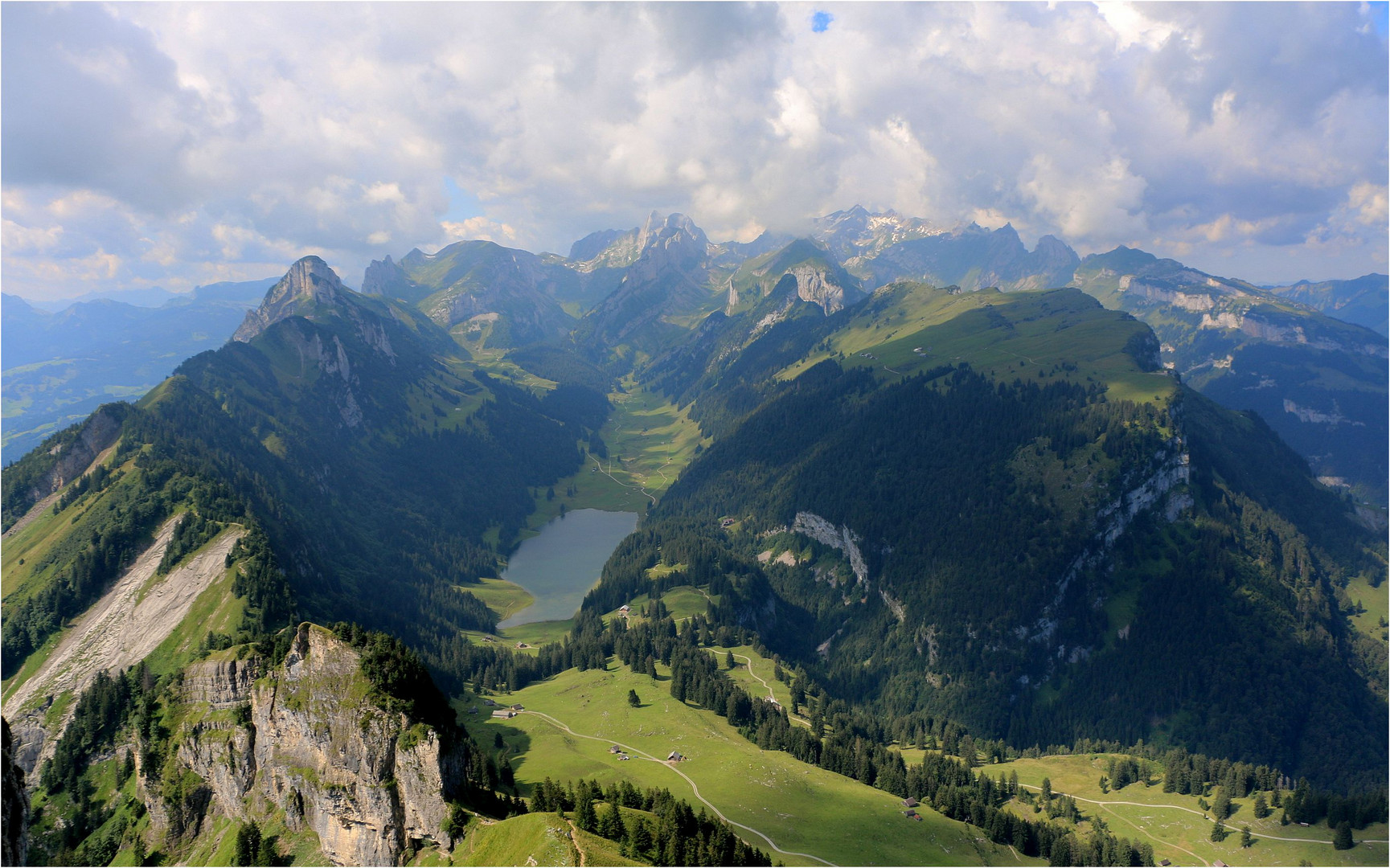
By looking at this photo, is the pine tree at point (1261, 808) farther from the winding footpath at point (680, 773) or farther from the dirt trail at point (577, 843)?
the dirt trail at point (577, 843)

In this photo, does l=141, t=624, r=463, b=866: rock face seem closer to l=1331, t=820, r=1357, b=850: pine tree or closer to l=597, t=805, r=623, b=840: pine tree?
l=597, t=805, r=623, b=840: pine tree

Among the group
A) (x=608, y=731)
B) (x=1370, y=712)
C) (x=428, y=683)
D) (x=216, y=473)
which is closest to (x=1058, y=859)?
(x=608, y=731)

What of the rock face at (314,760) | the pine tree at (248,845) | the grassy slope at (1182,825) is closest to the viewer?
the rock face at (314,760)

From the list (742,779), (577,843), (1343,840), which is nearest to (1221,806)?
(1343,840)

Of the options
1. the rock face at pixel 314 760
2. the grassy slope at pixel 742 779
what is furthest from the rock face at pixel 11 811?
the grassy slope at pixel 742 779

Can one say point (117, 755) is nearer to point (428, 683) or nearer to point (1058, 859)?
point (428, 683)
